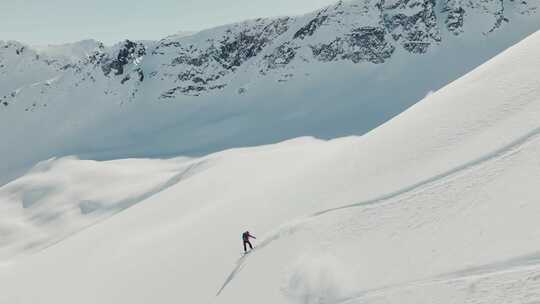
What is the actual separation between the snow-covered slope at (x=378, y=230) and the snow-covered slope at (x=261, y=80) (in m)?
57.0

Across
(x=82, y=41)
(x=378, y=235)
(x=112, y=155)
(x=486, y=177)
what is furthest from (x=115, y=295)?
(x=82, y=41)

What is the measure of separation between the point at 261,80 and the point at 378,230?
96.4 meters

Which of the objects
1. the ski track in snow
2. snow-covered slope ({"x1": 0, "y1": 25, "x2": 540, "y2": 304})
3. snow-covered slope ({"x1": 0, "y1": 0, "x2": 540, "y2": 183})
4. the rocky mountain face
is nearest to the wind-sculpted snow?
snow-covered slope ({"x1": 0, "y1": 0, "x2": 540, "y2": 183})

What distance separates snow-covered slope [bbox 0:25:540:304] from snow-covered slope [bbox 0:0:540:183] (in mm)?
57000

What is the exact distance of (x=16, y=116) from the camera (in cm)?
12688

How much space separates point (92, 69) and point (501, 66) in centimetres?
12104

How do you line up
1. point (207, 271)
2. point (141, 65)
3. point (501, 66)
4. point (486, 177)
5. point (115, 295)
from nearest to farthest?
point (486, 177), point (207, 271), point (115, 295), point (501, 66), point (141, 65)

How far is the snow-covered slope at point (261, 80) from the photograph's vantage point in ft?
301

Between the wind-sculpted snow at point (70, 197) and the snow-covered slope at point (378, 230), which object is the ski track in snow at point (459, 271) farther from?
the wind-sculpted snow at point (70, 197)

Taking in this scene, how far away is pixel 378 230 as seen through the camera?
13312 millimetres

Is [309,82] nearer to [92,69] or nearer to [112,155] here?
[112,155]

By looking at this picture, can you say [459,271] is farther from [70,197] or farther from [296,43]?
[296,43]

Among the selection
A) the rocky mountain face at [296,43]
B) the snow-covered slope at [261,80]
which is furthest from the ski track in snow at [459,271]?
the rocky mountain face at [296,43]

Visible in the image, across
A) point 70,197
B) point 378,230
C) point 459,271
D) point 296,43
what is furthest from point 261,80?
Answer: point 459,271
